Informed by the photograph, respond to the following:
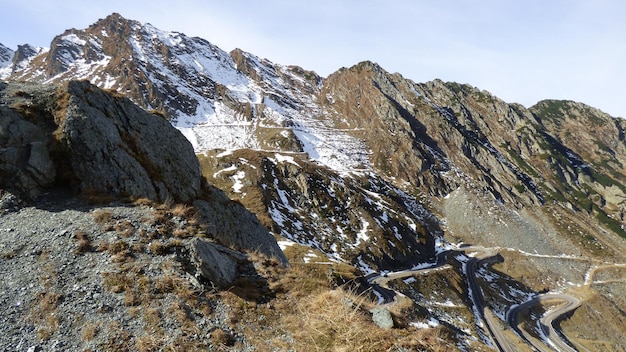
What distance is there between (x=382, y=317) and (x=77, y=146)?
72.1 ft

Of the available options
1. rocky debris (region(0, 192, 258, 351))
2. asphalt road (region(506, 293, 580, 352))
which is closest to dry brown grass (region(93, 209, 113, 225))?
rocky debris (region(0, 192, 258, 351))

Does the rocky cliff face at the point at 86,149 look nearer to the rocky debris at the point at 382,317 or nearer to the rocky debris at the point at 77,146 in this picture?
the rocky debris at the point at 77,146

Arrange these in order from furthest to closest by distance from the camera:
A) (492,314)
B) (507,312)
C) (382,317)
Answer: (507,312), (492,314), (382,317)

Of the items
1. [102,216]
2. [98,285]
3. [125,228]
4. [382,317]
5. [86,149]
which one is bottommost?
[98,285]

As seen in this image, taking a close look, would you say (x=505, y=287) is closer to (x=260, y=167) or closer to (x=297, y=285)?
(x=260, y=167)

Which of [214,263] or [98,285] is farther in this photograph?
[214,263]

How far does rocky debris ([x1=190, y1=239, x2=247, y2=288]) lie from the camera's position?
605 inches

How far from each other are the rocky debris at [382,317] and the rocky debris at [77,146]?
58.6 feet

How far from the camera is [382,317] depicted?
43.8 ft

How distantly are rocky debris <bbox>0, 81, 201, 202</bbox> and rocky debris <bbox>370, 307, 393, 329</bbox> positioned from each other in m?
17.9

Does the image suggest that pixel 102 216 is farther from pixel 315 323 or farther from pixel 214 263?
pixel 315 323

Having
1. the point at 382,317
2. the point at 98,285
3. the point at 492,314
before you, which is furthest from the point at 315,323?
the point at 492,314

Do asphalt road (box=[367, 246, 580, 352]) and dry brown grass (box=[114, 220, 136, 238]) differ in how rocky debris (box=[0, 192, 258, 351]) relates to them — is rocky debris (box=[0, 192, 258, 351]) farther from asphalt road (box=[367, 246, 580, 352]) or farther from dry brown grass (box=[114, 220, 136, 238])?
asphalt road (box=[367, 246, 580, 352])

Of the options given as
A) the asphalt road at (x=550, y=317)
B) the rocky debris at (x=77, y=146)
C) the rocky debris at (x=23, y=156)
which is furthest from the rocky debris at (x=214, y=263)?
the asphalt road at (x=550, y=317)
